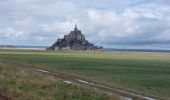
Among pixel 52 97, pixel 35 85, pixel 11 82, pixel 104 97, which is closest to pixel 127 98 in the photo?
pixel 104 97

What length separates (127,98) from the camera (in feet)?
82.3

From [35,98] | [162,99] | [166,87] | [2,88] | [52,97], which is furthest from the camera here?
[166,87]

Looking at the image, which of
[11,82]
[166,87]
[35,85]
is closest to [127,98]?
[35,85]

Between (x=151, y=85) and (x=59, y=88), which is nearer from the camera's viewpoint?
(x=59, y=88)

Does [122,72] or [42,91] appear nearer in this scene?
[42,91]

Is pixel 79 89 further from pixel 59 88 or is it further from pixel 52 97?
pixel 52 97

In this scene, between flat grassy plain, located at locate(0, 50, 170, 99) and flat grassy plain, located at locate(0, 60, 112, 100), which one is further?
flat grassy plain, located at locate(0, 50, 170, 99)

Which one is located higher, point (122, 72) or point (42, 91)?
point (42, 91)

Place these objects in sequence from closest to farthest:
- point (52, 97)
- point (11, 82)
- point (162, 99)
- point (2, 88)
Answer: point (52, 97) → point (2, 88) → point (162, 99) → point (11, 82)

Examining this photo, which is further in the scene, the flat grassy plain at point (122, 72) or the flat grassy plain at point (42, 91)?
the flat grassy plain at point (122, 72)

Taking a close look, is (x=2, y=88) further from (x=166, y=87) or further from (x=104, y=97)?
(x=166, y=87)

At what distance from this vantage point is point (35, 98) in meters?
21.8

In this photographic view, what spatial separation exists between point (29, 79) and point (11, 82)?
198 centimetres

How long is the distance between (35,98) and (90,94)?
3.95 meters
